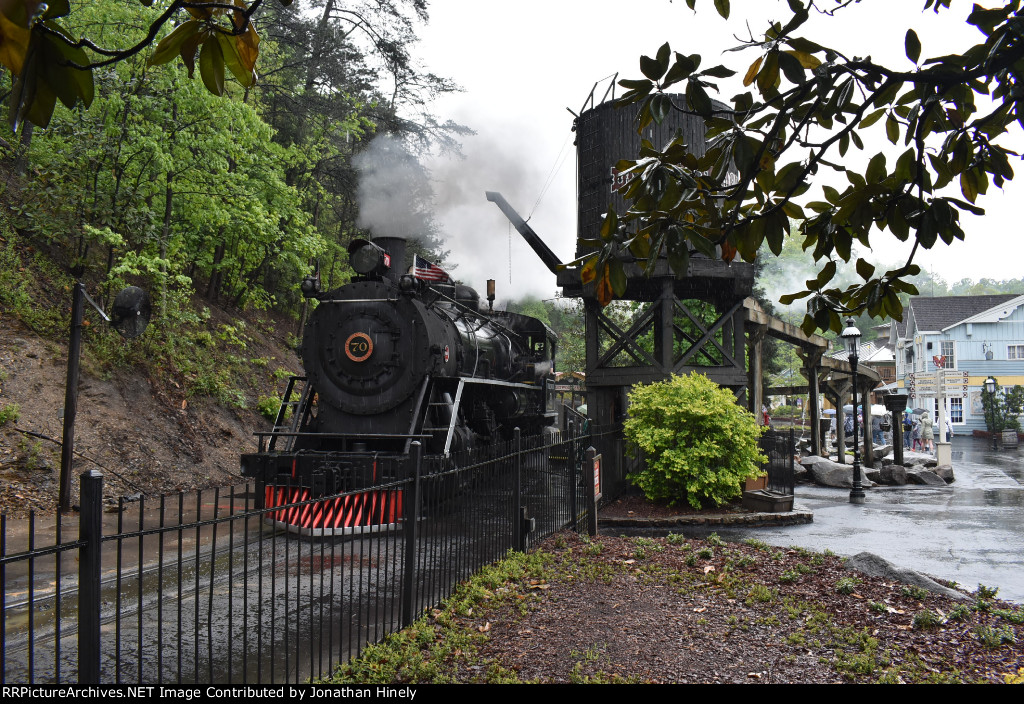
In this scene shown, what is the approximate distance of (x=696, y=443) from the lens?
1009 cm

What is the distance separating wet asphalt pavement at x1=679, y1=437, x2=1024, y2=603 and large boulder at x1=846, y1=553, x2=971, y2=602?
89 centimetres

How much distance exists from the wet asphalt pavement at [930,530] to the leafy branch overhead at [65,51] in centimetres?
762

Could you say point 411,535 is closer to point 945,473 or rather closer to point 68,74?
point 68,74

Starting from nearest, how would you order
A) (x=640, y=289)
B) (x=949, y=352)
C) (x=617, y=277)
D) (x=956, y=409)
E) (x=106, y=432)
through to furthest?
1. (x=617, y=277)
2. (x=106, y=432)
3. (x=640, y=289)
4. (x=956, y=409)
5. (x=949, y=352)

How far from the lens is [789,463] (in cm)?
1253

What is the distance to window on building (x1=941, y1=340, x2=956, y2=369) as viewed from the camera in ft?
136

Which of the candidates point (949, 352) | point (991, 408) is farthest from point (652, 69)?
point (949, 352)

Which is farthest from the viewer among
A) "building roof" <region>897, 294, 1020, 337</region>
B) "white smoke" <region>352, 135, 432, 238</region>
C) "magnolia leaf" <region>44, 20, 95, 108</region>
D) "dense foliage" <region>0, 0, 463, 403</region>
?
"building roof" <region>897, 294, 1020, 337</region>

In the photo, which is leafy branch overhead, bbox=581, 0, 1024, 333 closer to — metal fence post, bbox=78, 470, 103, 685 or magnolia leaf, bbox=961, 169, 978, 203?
magnolia leaf, bbox=961, 169, 978, 203

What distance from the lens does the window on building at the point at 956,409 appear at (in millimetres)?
40938

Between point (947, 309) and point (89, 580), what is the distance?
50.6 meters

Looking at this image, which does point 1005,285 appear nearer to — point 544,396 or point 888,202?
point 544,396

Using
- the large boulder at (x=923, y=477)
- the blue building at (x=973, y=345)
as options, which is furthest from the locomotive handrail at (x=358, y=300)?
the blue building at (x=973, y=345)

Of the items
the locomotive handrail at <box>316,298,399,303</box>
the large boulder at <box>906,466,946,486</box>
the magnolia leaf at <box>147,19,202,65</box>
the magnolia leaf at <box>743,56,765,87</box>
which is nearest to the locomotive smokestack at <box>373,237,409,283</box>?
the locomotive handrail at <box>316,298,399,303</box>
